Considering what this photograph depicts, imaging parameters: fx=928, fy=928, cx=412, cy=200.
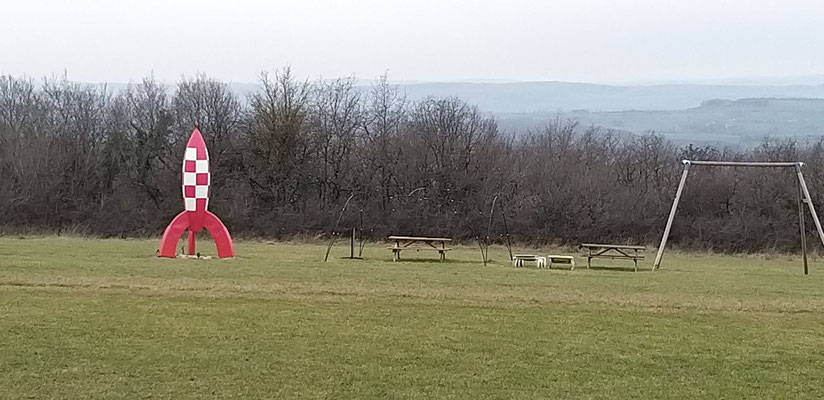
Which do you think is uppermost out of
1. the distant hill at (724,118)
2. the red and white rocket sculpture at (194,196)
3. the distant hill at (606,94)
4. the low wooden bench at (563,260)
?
the distant hill at (606,94)

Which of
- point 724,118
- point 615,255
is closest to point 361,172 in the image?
point 615,255

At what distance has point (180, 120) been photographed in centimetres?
3950

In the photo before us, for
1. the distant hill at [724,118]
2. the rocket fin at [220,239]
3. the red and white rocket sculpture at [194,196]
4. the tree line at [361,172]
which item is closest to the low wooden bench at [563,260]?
the rocket fin at [220,239]

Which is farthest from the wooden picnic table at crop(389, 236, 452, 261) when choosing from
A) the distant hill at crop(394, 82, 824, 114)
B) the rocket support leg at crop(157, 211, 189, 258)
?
the distant hill at crop(394, 82, 824, 114)

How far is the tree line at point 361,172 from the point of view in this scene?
32.9 metres

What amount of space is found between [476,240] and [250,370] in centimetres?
2442

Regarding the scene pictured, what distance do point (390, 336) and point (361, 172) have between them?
27990mm

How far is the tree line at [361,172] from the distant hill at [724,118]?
2389cm

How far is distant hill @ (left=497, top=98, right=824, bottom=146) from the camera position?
65.4 metres

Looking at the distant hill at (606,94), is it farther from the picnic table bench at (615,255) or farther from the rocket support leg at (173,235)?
the rocket support leg at (173,235)

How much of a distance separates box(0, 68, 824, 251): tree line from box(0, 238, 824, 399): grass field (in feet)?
56.0

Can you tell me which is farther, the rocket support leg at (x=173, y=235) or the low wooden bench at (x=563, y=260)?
the low wooden bench at (x=563, y=260)

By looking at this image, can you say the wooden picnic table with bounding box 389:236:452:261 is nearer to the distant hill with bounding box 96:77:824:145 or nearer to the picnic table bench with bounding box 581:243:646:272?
the picnic table bench with bounding box 581:243:646:272

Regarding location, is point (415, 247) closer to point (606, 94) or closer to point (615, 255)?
point (615, 255)
